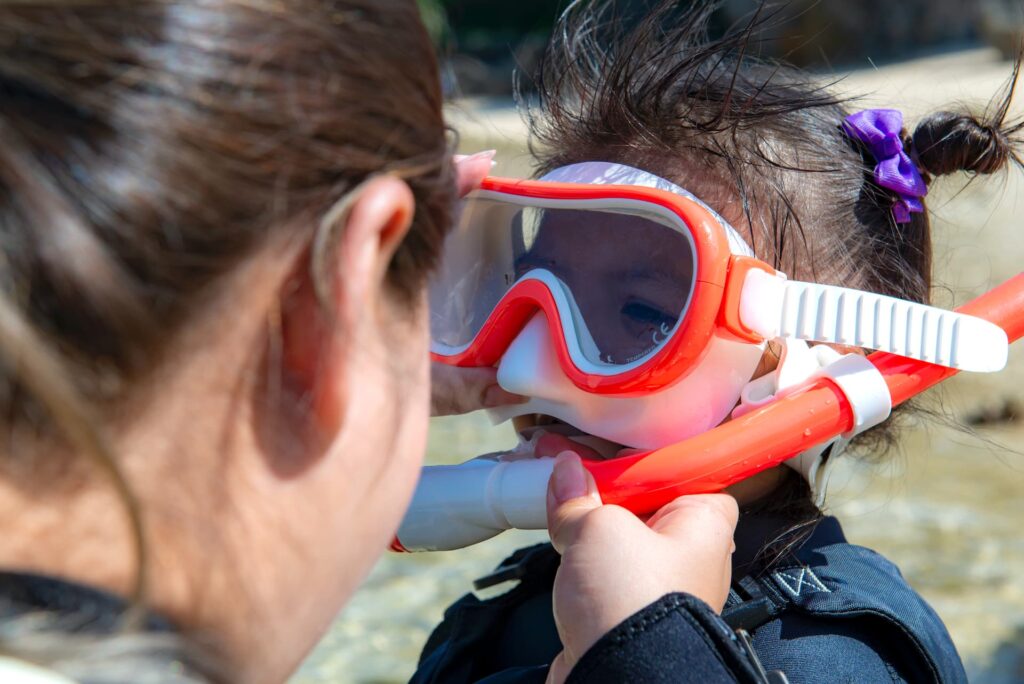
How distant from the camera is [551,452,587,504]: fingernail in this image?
139 cm

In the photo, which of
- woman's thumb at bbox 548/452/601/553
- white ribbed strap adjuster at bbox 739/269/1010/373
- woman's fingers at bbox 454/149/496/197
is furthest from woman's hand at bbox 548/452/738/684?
woman's fingers at bbox 454/149/496/197

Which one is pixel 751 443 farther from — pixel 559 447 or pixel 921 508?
pixel 921 508

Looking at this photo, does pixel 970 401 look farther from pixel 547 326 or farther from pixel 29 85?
pixel 29 85

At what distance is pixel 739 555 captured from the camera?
5.05 feet

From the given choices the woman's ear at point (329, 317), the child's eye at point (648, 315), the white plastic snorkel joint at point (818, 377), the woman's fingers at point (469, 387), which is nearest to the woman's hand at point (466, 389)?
the woman's fingers at point (469, 387)

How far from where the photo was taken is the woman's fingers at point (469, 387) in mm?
1653

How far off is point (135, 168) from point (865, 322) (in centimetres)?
96

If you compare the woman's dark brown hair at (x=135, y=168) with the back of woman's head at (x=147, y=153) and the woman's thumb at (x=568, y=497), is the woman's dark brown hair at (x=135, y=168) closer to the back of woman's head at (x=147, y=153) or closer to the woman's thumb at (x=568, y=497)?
the back of woman's head at (x=147, y=153)

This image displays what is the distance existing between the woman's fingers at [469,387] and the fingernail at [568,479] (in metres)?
0.22

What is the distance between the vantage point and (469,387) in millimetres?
1656

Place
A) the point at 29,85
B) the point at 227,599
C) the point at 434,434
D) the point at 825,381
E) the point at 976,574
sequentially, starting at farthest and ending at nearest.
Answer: the point at 434,434
the point at 976,574
the point at 825,381
the point at 227,599
the point at 29,85

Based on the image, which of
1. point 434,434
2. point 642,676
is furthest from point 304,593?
point 434,434

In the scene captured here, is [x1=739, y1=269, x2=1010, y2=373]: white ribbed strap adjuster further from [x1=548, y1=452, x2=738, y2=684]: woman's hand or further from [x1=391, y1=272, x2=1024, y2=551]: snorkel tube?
[x1=548, y1=452, x2=738, y2=684]: woman's hand

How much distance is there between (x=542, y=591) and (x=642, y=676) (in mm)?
549
